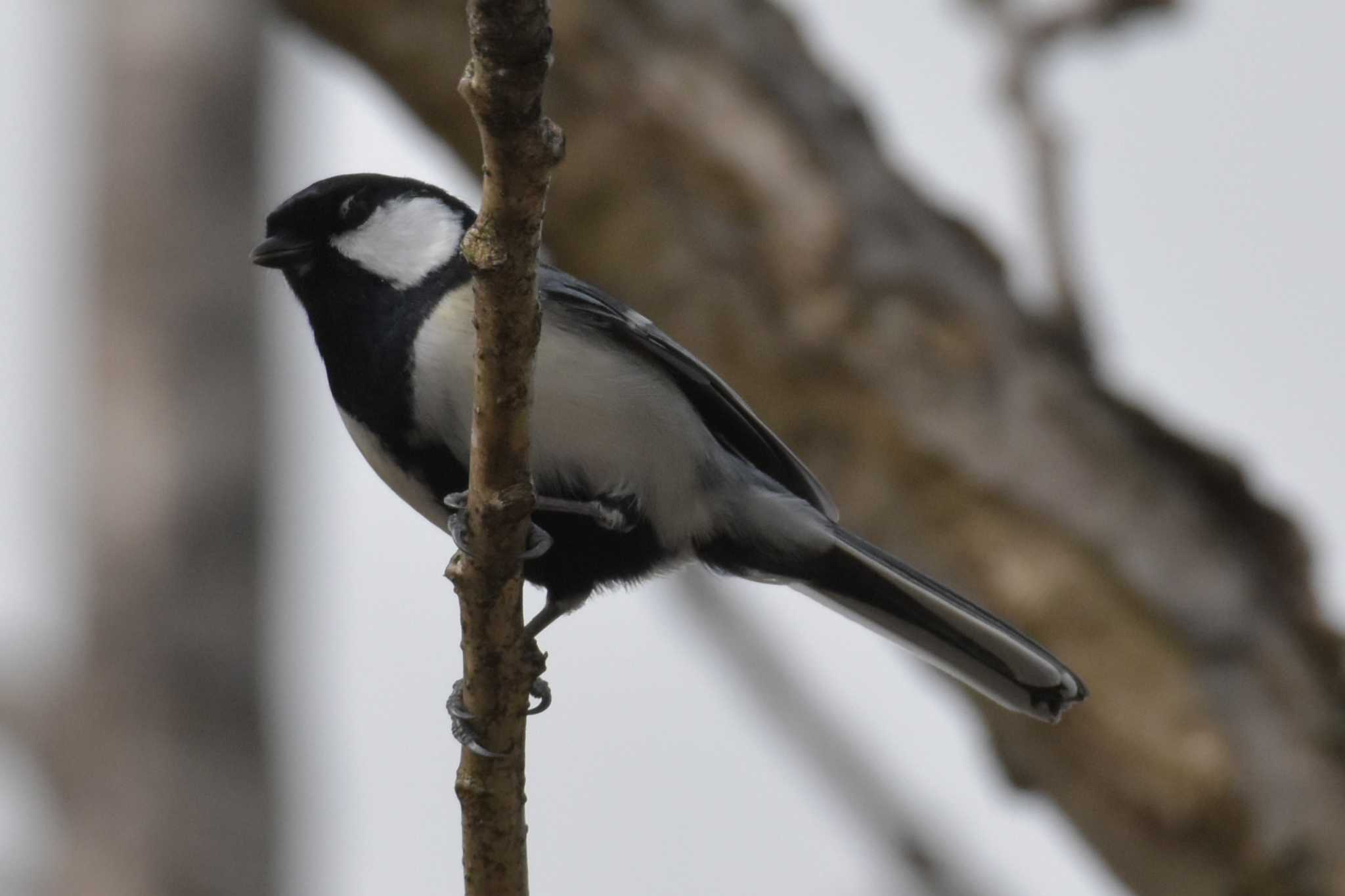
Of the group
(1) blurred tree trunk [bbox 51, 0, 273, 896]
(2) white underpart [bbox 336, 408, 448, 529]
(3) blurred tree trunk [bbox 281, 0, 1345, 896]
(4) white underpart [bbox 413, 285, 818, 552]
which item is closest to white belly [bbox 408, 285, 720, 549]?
(4) white underpart [bbox 413, 285, 818, 552]

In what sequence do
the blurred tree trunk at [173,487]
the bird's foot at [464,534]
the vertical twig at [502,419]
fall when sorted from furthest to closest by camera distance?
the blurred tree trunk at [173,487] → the bird's foot at [464,534] → the vertical twig at [502,419]

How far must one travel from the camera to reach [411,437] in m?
2.68

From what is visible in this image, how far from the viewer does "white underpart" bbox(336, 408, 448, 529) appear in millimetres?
2746

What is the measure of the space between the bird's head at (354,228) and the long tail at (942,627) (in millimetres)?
883

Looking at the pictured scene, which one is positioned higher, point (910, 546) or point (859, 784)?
point (910, 546)

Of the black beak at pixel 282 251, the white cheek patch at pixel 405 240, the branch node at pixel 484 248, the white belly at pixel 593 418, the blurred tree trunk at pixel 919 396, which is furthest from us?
the blurred tree trunk at pixel 919 396

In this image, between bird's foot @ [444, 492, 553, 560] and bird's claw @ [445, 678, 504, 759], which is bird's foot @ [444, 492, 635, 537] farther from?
bird's claw @ [445, 678, 504, 759]

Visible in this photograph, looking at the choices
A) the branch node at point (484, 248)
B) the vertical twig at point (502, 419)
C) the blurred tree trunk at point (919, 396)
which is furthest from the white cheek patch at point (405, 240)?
the branch node at point (484, 248)

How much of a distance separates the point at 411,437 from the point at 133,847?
3.86 m

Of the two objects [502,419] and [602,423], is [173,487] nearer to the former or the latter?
[602,423]

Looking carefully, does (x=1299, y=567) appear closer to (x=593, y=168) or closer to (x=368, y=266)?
(x=593, y=168)

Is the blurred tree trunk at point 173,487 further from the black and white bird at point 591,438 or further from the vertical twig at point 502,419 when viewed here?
the vertical twig at point 502,419

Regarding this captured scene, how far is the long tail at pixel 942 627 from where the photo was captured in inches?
115

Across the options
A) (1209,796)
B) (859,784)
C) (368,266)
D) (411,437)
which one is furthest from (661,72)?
(1209,796)
